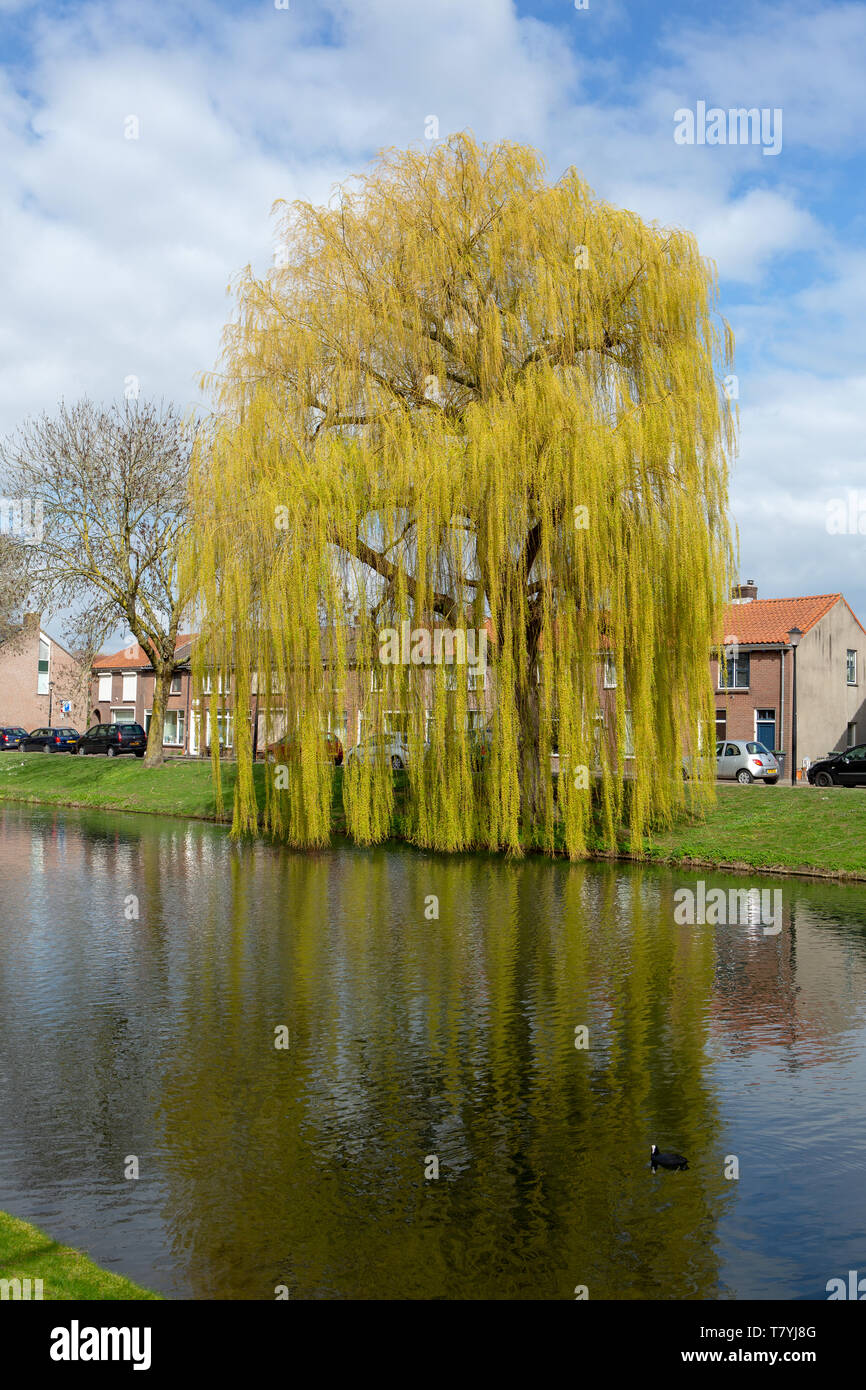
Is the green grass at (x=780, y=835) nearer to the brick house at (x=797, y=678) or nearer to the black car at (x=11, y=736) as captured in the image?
the brick house at (x=797, y=678)

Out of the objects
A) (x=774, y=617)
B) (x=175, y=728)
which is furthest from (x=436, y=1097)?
(x=175, y=728)

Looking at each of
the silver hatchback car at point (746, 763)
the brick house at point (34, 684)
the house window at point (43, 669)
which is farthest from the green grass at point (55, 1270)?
the house window at point (43, 669)

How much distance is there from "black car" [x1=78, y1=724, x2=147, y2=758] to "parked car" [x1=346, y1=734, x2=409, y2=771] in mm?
37710

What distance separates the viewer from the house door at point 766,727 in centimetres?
4622

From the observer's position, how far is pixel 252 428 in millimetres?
24281

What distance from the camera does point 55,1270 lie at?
5695 millimetres

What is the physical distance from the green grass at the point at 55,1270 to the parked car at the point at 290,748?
1838 cm

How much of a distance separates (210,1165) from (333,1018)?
12.7 feet

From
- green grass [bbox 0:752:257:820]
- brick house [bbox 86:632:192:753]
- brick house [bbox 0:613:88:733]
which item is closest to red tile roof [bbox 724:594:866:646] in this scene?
green grass [bbox 0:752:257:820]

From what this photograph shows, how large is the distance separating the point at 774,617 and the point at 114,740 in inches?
1335

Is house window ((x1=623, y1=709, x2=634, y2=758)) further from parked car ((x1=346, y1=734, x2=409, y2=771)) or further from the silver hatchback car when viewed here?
the silver hatchback car

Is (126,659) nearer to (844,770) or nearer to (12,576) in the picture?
(12,576)

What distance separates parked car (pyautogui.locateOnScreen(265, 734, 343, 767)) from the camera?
2467 cm

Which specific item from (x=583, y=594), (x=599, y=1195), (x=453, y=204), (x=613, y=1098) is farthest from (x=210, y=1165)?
(x=453, y=204)
